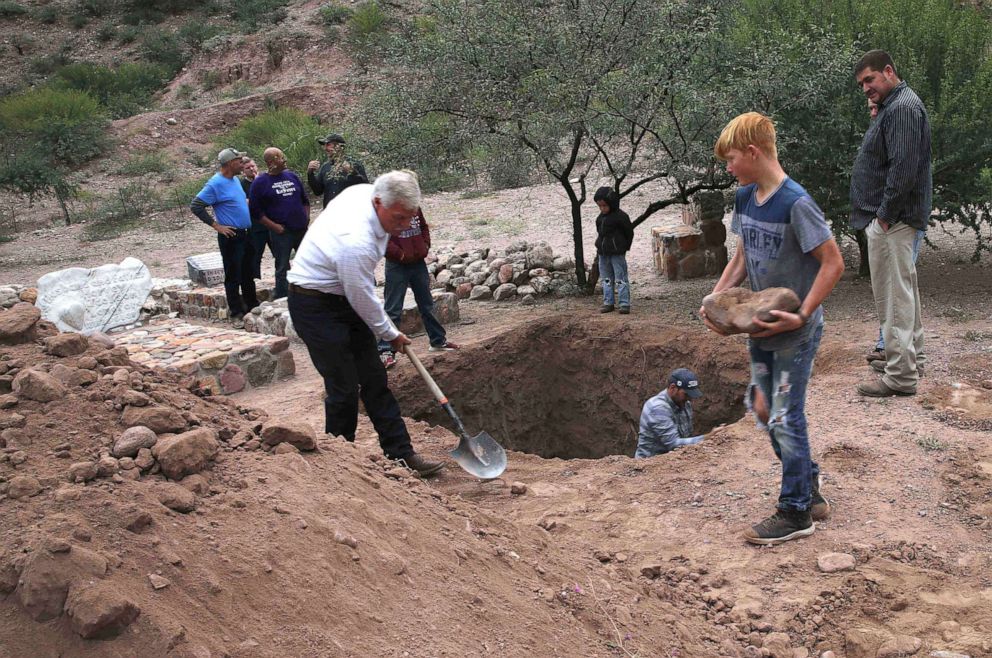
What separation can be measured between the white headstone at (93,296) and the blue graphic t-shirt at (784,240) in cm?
701

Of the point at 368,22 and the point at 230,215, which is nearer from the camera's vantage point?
the point at 230,215

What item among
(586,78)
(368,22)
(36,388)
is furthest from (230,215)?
(368,22)

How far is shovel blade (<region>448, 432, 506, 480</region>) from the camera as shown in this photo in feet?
16.0

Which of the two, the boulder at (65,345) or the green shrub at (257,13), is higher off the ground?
the green shrub at (257,13)

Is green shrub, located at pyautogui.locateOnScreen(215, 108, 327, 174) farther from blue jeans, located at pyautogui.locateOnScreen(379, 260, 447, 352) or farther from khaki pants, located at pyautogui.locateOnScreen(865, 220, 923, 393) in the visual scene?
khaki pants, located at pyautogui.locateOnScreen(865, 220, 923, 393)

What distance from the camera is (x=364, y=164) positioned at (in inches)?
317

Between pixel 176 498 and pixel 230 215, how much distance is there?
609 centimetres

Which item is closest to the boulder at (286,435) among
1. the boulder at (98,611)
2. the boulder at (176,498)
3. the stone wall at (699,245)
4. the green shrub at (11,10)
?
→ the boulder at (176,498)

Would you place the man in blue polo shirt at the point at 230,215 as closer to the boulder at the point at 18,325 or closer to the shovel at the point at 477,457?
the boulder at the point at 18,325

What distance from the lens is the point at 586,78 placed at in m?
7.25

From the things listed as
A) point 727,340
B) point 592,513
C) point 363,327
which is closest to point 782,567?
point 592,513

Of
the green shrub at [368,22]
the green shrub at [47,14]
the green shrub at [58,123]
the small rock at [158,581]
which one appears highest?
the green shrub at [47,14]

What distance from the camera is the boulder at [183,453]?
9.65 ft

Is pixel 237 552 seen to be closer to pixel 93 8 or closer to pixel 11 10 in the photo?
pixel 93 8
